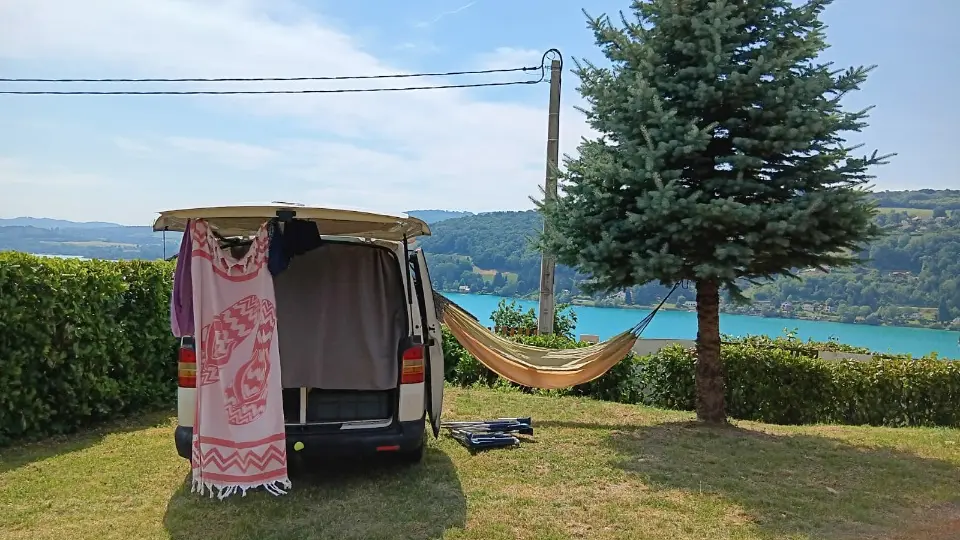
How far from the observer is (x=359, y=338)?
209 inches

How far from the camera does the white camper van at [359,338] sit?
16.4ft

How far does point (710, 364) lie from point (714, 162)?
197 cm

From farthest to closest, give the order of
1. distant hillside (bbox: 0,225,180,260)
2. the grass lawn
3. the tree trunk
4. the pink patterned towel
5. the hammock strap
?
distant hillside (bbox: 0,225,180,260) < the hammock strap < the tree trunk < the pink patterned towel < the grass lawn

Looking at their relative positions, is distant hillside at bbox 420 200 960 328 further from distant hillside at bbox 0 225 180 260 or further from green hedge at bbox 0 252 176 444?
distant hillside at bbox 0 225 180 260

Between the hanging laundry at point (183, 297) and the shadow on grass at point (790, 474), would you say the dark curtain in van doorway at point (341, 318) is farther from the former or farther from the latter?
the shadow on grass at point (790, 474)

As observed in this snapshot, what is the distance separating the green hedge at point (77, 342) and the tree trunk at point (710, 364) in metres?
5.59

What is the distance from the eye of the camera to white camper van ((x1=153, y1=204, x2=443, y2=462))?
16.4 ft

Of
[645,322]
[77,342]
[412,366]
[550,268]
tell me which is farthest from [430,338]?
[550,268]

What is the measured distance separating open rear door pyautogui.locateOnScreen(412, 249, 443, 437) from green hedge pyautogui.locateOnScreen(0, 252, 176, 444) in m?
3.27

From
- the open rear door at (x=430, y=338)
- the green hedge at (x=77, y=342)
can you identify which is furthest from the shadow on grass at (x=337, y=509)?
the green hedge at (x=77, y=342)

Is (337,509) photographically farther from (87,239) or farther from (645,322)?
(87,239)

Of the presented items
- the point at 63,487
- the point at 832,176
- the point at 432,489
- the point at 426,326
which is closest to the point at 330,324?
the point at 426,326

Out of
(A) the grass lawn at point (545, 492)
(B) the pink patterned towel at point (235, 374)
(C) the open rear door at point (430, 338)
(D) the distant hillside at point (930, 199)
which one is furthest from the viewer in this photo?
(D) the distant hillside at point (930, 199)

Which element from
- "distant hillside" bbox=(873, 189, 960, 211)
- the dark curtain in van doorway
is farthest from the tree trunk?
"distant hillside" bbox=(873, 189, 960, 211)
